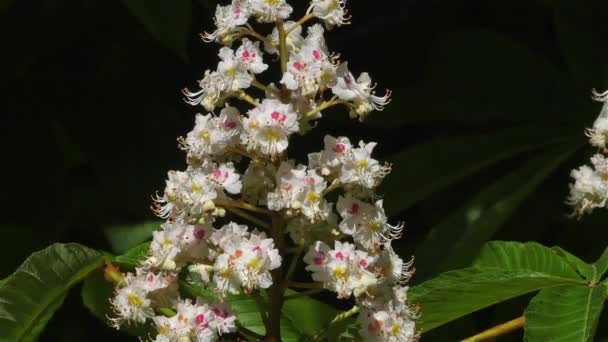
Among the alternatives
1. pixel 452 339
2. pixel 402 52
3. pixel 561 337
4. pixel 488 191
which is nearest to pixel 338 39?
pixel 402 52

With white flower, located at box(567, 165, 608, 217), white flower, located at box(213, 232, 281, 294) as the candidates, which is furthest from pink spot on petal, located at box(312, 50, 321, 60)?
white flower, located at box(567, 165, 608, 217)

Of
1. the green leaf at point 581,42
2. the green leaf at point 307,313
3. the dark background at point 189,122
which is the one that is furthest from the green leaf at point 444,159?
the green leaf at point 307,313

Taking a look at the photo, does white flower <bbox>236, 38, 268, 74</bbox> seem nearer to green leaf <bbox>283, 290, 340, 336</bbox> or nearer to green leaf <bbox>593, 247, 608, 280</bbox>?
green leaf <bbox>283, 290, 340, 336</bbox>

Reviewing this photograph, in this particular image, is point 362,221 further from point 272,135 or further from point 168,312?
point 168,312

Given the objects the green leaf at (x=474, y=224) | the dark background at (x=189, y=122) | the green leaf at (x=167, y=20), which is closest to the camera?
the green leaf at (x=474, y=224)

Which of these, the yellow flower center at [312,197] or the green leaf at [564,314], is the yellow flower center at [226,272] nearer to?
the yellow flower center at [312,197]

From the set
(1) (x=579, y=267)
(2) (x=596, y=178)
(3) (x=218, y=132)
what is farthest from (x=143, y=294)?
(2) (x=596, y=178)
